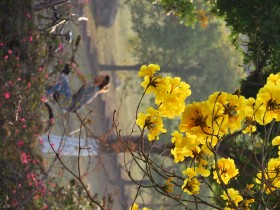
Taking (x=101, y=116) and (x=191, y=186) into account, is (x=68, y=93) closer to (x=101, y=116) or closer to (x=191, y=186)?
(x=191, y=186)

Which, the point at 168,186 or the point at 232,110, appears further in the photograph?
the point at 168,186

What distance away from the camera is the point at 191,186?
8.57 ft

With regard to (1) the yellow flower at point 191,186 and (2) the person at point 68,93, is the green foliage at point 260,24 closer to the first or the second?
(1) the yellow flower at point 191,186

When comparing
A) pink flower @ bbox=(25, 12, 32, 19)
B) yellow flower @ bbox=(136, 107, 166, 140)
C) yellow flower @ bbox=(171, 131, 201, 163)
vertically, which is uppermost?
pink flower @ bbox=(25, 12, 32, 19)

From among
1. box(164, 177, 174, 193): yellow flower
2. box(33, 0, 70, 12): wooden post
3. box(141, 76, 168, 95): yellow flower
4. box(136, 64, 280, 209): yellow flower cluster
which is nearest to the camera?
box(136, 64, 280, 209): yellow flower cluster

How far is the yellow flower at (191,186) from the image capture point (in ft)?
8.51

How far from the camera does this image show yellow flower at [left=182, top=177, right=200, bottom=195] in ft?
8.51

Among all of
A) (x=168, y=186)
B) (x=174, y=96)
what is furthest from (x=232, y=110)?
(x=168, y=186)

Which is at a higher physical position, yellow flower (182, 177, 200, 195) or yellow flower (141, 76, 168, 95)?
yellow flower (141, 76, 168, 95)

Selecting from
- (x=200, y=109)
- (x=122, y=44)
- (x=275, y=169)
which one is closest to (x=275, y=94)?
(x=200, y=109)

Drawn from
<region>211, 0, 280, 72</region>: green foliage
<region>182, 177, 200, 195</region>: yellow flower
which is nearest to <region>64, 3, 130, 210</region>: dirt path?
<region>211, 0, 280, 72</region>: green foliage

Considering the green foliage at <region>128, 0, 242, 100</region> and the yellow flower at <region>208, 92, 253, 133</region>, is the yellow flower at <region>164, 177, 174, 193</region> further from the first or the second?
the green foliage at <region>128, 0, 242, 100</region>

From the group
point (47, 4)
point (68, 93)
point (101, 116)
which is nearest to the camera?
point (47, 4)

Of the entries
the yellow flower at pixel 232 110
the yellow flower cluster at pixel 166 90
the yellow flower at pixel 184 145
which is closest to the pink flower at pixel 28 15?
the yellow flower at pixel 184 145
